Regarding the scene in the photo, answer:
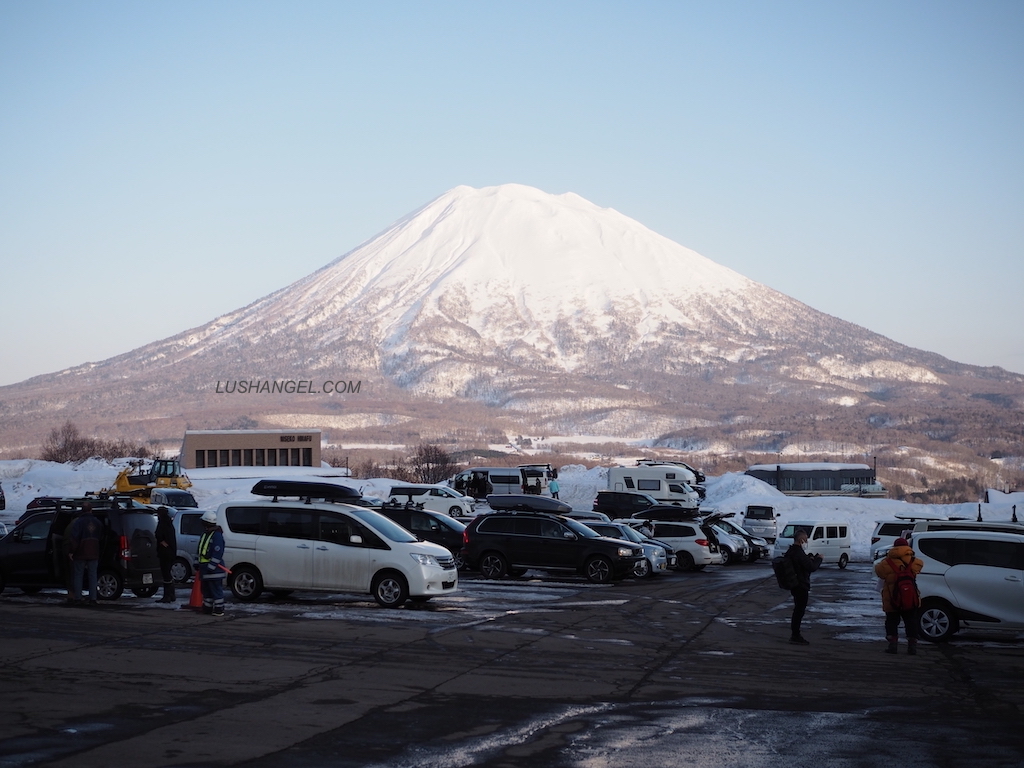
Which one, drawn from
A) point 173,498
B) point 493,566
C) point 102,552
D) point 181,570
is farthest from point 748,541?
point 102,552

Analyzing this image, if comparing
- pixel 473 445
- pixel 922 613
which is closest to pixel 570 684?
pixel 922 613

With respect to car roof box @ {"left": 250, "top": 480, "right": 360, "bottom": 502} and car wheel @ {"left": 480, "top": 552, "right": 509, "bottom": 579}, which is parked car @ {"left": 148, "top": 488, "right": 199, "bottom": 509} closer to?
car roof box @ {"left": 250, "top": 480, "right": 360, "bottom": 502}

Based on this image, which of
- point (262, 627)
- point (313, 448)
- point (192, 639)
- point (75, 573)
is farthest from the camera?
point (313, 448)

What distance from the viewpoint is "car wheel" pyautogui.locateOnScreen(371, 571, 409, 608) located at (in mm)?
18969

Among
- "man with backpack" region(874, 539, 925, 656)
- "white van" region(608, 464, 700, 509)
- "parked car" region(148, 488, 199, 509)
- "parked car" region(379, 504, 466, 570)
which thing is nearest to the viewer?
"man with backpack" region(874, 539, 925, 656)

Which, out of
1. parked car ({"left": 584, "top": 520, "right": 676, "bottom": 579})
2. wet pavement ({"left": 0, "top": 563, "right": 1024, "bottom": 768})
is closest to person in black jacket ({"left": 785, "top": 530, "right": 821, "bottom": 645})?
wet pavement ({"left": 0, "top": 563, "right": 1024, "bottom": 768})

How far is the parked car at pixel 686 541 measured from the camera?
32.2 metres

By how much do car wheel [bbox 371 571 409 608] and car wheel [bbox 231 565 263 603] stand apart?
206 centimetres

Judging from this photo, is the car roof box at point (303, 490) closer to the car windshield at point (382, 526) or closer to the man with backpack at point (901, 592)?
the car windshield at point (382, 526)

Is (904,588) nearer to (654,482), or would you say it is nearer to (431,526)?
(431,526)

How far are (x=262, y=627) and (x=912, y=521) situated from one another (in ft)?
75.1

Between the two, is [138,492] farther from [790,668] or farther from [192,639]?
[790,668]

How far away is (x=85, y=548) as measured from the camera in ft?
61.1

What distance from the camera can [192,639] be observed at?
1494cm
